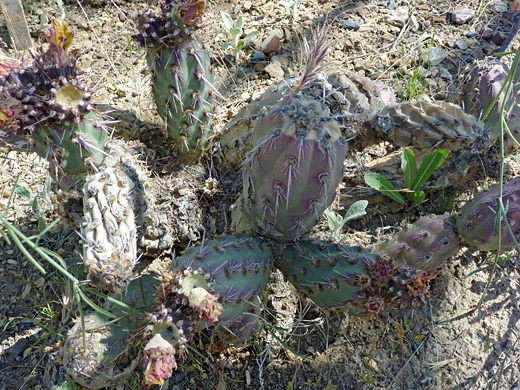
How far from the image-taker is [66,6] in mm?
3080

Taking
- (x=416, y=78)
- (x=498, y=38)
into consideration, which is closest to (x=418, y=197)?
(x=416, y=78)

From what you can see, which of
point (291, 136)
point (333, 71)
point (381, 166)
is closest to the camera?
point (291, 136)

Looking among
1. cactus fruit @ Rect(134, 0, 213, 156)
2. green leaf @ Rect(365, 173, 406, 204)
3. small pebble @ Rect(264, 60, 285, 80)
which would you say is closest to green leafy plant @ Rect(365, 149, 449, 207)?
green leaf @ Rect(365, 173, 406, 204)

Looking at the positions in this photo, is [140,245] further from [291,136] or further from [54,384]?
[291,136]

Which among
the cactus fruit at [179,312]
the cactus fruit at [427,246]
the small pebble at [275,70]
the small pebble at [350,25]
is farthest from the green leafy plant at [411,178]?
the small pebble at [350,25]

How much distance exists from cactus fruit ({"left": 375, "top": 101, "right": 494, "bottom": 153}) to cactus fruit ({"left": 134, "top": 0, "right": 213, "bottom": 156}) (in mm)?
770

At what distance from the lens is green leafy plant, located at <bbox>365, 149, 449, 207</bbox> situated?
2.17m

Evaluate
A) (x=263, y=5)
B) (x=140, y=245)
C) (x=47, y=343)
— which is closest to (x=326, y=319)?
(x=140, y=245)

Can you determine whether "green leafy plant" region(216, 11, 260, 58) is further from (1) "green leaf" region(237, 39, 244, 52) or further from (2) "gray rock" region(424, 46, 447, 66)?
(2) "gray rock" region(424, 46, 447, 66)

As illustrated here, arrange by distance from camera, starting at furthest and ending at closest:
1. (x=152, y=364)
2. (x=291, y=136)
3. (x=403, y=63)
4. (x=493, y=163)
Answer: (x=403, y=63) < (x=493, y=163) < (x=291, y=136) < (x=152, y=364)

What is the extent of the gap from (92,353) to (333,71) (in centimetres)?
145

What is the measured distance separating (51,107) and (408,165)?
1577mm

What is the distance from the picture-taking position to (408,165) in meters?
2.21

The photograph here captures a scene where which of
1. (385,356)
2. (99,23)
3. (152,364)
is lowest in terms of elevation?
(385,356)
